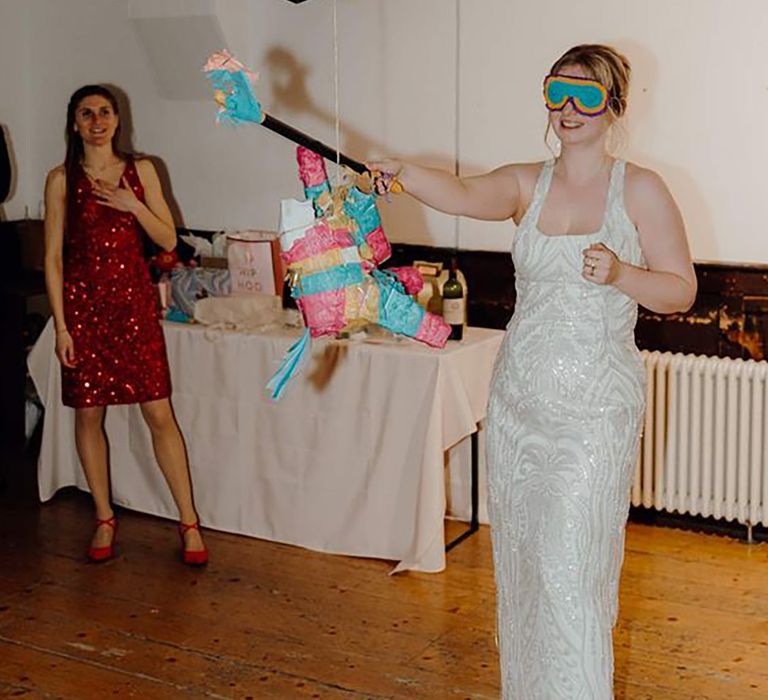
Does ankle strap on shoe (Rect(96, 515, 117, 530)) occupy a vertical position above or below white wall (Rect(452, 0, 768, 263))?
below

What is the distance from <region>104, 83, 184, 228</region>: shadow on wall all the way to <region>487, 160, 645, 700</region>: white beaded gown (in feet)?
10.9

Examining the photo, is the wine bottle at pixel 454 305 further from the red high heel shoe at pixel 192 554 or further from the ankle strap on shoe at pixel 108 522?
the ankle strap on shoe at pixel 108 522

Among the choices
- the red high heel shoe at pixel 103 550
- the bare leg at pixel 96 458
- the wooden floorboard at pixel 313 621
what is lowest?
the wooden floorboard at pixel 313 621

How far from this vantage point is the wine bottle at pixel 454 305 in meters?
4.66

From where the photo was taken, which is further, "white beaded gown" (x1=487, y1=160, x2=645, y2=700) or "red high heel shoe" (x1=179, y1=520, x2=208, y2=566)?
"red high heel shoe" (x1=179, y1=520, x2=208, y2=566)

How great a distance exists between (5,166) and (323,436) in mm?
2216

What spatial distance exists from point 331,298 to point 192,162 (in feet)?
10.5

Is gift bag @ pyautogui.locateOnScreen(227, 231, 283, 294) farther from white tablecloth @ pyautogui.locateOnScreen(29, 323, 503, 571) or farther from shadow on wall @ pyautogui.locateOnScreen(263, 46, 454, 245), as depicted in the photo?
shadow on wall @ pyautogui.locateOnScreen(263, 46, 454, 245)

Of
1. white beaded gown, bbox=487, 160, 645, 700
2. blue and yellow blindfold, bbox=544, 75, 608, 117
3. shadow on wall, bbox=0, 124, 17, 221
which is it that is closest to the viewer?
blue and yellow blindfold, bbox=544, 75, 608, 117

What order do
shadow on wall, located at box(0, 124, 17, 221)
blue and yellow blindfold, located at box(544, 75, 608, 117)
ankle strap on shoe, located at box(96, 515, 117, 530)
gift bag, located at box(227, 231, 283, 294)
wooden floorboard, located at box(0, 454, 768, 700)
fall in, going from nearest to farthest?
blue and yellow blindfold, located at box(544, 75, 608, 117)
wooden floorboard, located at box(0, 454, 768, 700)
ankle strap on shoe, located at box(96, 515, 117, 530)
gift bag, located at box(227, 231, 283, 294)
shadow on wall, located at box(0, 124, 17, 221)

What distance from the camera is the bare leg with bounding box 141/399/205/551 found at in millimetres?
4734

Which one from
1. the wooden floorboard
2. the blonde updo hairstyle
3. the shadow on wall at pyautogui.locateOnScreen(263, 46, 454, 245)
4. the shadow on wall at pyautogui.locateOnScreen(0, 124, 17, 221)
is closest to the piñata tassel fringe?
the blonde updo hairstyle

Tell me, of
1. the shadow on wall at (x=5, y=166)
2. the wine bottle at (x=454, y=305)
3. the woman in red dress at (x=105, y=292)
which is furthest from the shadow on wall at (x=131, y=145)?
the wine bottle at (x=454, y=305)

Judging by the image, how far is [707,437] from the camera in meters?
4.77
